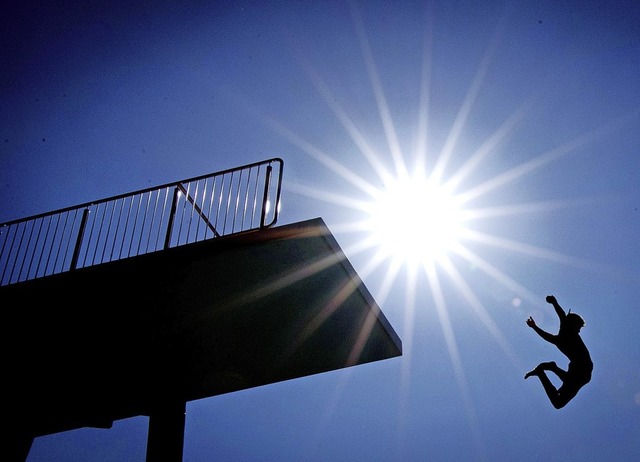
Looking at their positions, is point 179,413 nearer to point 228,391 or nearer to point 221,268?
point 228,391

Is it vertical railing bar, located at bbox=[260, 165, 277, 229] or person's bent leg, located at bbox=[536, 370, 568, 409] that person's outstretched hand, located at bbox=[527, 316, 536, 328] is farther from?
vertical railing bar, located at bbox=[260, 165, 277, 229]

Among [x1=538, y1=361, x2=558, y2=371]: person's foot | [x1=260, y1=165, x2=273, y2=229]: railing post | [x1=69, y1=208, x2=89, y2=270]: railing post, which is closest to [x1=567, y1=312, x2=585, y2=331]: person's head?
[x1=538, y1=361, x2=558, y2=371]: person's foot

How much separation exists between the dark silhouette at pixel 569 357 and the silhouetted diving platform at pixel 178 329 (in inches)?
124

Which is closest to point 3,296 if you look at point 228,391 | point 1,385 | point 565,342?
point 1,385

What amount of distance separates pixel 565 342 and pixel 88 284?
8.07m

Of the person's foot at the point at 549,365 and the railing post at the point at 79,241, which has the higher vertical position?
the railing post at the point at 79,241

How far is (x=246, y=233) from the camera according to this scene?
9.26 meters

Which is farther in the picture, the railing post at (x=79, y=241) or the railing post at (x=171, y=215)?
the railing post at (x=79, y=241)

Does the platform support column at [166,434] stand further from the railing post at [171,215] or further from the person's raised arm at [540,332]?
the person's raised arm at [540,332]

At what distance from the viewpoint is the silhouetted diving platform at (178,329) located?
960cm

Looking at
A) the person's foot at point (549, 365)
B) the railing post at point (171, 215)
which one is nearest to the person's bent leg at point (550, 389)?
the person's foot at point (549, 365)

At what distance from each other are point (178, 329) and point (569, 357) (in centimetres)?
699

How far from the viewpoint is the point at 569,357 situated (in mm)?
8289

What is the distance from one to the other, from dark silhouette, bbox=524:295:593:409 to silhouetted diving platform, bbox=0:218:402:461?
314 centimetres
